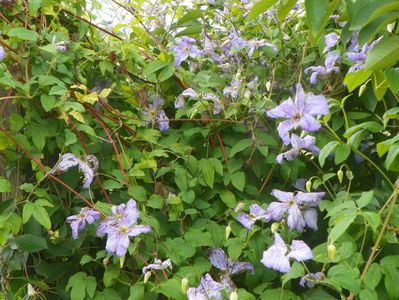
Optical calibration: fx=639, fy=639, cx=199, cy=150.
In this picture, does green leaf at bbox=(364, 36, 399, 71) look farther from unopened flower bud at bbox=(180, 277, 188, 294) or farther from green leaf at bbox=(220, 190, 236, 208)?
green leaf at bbox=(220, 190, 236, 208)

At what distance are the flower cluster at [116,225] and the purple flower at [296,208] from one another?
27 centimetres

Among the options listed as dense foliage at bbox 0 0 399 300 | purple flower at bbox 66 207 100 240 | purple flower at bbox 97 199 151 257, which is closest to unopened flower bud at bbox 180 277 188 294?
dense foliage at bbox 0 0 399 300

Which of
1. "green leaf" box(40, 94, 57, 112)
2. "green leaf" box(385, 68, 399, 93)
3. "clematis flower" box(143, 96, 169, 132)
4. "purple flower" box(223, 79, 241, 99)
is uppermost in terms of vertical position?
"green leaf" box(385, 68, 399, 93)

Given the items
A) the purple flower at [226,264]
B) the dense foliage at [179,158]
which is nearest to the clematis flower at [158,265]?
the dense foliage at [179,158]

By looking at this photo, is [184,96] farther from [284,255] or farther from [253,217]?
[284,255]

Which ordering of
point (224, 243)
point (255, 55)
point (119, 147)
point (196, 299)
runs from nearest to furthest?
1. point (196, 299)
2. point (224, 243)
3. point (119, 147)
4. point (255, 55)

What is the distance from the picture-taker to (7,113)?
155 centimetres

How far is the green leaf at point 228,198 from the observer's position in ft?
4.81

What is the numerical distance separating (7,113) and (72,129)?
0.66ft

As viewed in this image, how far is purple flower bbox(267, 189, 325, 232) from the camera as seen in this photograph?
1.29 meters

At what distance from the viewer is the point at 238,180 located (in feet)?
4.86

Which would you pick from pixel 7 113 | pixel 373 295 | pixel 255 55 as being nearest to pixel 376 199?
pixel 373 295

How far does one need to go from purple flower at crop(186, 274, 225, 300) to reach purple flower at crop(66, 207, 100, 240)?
0.88 ft

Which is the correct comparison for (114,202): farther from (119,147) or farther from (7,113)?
(7,113)
